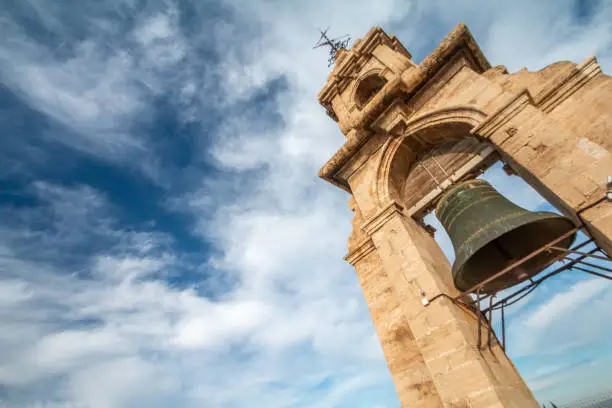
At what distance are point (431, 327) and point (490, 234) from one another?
1765 mm

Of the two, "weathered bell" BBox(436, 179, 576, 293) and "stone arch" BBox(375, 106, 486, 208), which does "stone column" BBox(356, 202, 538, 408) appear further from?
"stone arch" BBox(375, 106, 486, 208)

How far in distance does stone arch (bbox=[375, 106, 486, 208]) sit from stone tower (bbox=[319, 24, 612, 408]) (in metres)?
0.02

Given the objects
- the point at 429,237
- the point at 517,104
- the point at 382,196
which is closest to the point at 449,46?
the point at 517,104

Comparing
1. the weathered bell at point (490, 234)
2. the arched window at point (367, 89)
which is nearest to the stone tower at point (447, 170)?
the weathered bell at point (490, 234)

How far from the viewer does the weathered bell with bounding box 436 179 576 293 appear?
4.88 m

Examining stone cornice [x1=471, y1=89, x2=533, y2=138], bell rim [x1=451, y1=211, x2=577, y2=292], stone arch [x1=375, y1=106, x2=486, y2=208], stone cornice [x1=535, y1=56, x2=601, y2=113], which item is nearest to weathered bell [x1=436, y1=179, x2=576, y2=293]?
bell rim [x1=451, y1=211, x2=577, y2=292]

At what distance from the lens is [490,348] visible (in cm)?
504

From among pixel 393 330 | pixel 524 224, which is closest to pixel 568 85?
pixel 524 224

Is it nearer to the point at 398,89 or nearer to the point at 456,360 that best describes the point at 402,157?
the point at 398,89

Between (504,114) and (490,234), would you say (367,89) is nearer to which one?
(504,114)

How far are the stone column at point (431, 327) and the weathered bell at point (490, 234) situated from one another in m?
0.60

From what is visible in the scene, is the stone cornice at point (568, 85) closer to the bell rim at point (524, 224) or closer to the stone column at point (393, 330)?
the bell rim at point (524, 224)

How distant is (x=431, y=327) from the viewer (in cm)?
513

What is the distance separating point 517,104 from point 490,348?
4119 mm
